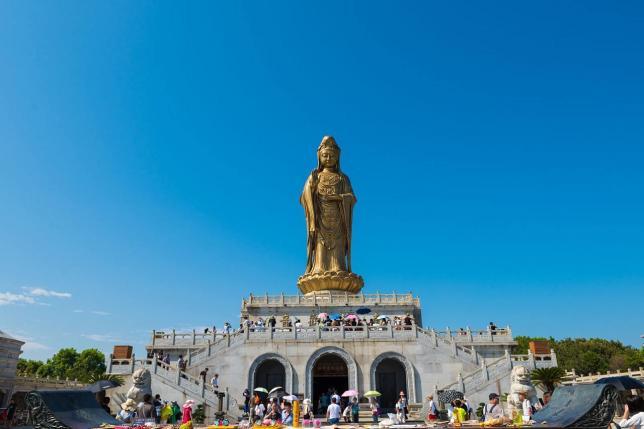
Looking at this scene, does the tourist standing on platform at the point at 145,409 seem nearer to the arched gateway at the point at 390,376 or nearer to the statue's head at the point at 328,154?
the arched gateway at the point at 390,376

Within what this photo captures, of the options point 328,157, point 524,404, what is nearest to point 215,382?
point 524,404

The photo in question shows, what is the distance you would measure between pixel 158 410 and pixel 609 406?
16.8m

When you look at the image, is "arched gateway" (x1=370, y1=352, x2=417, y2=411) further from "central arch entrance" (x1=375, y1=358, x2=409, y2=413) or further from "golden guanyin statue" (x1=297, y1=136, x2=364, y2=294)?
"golden guanyin statue" (x1=297, y1=136, x2=364, y2=294)

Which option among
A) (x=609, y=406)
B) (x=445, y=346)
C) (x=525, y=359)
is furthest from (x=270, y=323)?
(x=609, y=406)

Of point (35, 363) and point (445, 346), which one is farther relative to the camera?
point (35, 363)

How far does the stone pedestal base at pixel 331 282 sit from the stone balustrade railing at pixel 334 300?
114 inches

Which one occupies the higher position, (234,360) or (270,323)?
(270,323)

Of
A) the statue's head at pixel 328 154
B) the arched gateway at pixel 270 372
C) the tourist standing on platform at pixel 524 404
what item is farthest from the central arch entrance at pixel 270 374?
the statue's head at pixel 328 154

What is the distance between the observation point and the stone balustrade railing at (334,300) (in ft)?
112

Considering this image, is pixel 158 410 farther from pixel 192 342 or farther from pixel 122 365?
pixel 192 342

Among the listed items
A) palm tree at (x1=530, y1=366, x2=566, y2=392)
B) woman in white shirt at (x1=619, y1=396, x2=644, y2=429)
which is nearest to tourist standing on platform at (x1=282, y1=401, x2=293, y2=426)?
woman in white shirt at (x1=619, y1=396, x2=644, y2=429)

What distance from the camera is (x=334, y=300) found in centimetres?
3422

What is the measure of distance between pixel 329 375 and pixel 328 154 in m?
21.1

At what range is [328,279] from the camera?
124 ft
